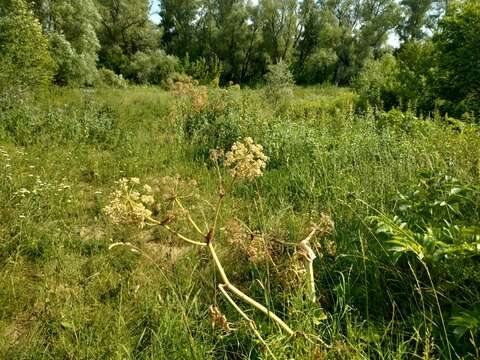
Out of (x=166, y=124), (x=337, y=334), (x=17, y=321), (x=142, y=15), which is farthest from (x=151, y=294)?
(x=142, y=15)

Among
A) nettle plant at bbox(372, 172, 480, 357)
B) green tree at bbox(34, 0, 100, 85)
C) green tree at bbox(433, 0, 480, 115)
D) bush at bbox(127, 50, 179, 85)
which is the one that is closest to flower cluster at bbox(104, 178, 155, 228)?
nettle plant at bbox(372, 172, 480, 357)

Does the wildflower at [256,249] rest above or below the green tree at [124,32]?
below

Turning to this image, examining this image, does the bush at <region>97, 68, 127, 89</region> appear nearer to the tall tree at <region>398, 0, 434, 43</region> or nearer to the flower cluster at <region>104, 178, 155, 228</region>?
the flower cluster at <region>104, 178, 155, 228</region>

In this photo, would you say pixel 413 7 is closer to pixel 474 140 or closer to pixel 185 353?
pixel 474 140

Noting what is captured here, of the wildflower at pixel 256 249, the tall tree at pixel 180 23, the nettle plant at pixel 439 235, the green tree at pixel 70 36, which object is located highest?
the tall tree at pixel 180 23

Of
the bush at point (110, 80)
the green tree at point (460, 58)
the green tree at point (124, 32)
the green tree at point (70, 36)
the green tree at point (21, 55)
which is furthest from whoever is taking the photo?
the green tree at point (124, 32)

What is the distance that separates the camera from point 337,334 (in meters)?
1.62

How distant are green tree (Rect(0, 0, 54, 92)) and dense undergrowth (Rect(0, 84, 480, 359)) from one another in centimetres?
450

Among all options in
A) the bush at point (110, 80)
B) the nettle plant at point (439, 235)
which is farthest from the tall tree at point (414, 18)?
the nettle plant at point (439, 235)

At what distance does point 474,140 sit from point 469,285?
6.34 ft

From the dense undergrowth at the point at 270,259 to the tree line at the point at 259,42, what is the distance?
5881 mm

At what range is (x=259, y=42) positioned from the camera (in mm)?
33906

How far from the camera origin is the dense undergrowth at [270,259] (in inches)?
61.8

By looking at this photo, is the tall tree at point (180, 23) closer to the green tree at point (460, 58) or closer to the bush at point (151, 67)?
the bush at point (151, 67)
